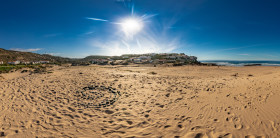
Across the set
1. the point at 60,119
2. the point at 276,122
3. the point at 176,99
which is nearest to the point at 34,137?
Answer: the point at 60,119

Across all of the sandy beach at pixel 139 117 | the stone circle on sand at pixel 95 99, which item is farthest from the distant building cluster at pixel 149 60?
the stone circle on sand at pixel 95 99

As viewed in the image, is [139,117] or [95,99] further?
[95,99]

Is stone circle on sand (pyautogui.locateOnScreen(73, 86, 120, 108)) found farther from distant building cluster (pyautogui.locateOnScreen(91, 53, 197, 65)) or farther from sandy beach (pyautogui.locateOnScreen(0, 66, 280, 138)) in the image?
distant building cluster (pyautogui.locateOnScreen(91, 53, 197, 65))

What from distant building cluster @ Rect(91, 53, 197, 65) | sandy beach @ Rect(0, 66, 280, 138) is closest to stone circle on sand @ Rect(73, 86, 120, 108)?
sandy beach @ Rect(0, 66, 280, 138)

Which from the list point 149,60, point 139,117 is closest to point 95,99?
point 139,117

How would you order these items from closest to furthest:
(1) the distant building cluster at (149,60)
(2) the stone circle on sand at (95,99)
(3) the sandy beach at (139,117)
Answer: (3) the sandy beach at (139,117) → (2) the stone circle on sand at (95,99) → (1) the distant building cluster at (149,60)

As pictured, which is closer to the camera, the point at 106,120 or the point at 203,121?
the point at 203,121

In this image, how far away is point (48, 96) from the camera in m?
7.37

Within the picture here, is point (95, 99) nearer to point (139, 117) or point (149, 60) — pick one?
point (139, 117)

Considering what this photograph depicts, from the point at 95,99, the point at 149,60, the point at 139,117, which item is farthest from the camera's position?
the point at 149,60

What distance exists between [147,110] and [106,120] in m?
2.08

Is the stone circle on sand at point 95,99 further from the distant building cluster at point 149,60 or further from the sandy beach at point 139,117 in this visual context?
the distant building cluster at point 149,60

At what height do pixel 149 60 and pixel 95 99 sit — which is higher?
pixel 149 60

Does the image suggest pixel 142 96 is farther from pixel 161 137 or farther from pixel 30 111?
pixel 30 111
